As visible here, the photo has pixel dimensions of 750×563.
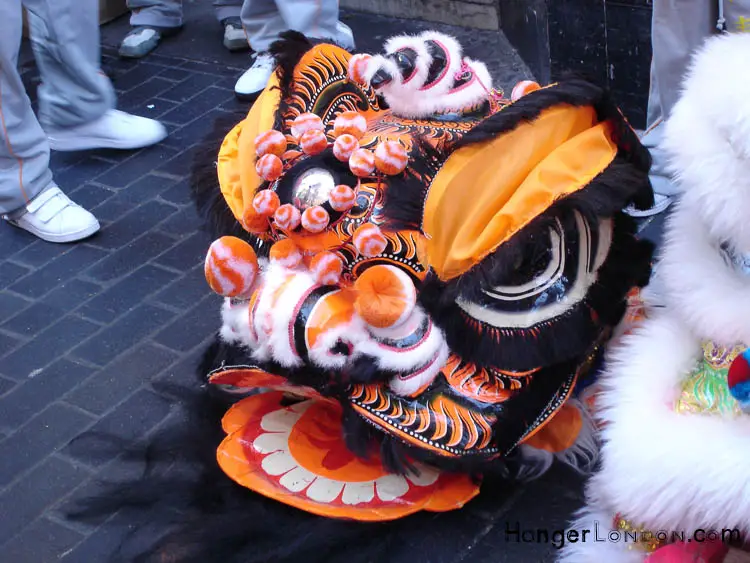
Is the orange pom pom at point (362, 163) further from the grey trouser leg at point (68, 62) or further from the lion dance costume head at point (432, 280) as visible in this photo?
the grey trouser leg at point (68, 62)

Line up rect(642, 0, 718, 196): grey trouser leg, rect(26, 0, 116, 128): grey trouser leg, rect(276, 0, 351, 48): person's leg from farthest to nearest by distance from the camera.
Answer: rect(276, 0, 351, 48): person's leg, rect(26, 0, 116, 128): grey trouser leg, rect(642, 0, 718, 196): grey trouser leg

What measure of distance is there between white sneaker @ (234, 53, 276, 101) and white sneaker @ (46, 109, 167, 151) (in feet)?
1.14

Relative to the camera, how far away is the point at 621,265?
5.88 ft

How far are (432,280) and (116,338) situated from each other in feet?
4.01

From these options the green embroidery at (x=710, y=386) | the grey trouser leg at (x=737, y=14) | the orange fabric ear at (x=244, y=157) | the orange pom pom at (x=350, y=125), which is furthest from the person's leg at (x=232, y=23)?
the green embroidery at (x=710, y=386)

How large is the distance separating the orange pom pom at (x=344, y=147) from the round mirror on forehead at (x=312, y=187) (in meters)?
0.04

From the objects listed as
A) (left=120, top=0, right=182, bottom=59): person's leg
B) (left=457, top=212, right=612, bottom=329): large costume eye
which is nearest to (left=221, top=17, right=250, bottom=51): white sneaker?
(left=120, top=0, right=182, bottom=59): person's leg

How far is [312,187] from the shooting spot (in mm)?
1763

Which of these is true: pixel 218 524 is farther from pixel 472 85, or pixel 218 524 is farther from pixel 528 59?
pixel 528 59

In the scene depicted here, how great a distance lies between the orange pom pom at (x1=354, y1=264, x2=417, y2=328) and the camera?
1591 millimetres

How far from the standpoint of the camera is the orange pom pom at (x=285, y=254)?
5.60 feet

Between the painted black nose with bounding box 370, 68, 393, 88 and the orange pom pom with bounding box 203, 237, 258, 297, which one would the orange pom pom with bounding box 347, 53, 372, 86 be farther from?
the orange pom pom with bounding box 203, 237, 258, 297

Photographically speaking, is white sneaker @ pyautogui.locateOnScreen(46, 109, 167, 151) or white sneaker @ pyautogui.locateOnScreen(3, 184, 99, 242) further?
white sneaker @ pyautogui.locateOnScreen(46, 109, 167, 151)

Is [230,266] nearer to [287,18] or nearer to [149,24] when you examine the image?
[287,18]
